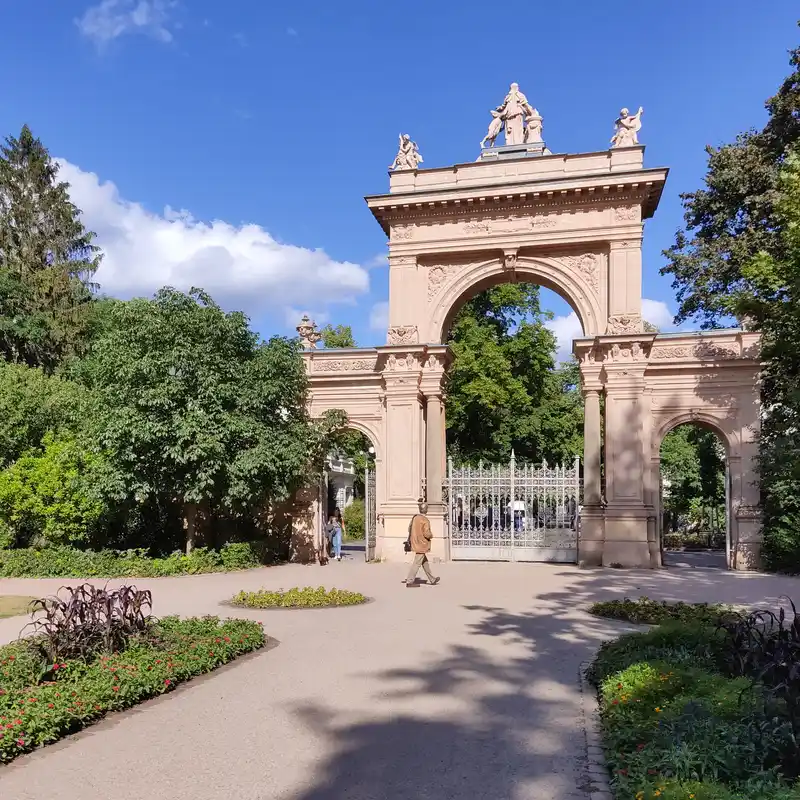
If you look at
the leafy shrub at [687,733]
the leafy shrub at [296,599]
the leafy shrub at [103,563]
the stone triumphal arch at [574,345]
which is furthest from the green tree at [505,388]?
the leafy shrub at [687,733]

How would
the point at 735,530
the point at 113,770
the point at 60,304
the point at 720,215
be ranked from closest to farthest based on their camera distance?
1. the point at 113,770
2. the point at 735,530
3. the point at 720,215
4. the point at 60,304

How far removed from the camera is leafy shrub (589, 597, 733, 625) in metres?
10.7

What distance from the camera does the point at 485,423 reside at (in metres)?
35.6

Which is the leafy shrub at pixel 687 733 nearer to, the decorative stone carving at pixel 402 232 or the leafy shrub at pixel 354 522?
the decorative stone carving at pixel 402 232

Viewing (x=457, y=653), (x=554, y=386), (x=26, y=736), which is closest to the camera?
(x=26, y=736)

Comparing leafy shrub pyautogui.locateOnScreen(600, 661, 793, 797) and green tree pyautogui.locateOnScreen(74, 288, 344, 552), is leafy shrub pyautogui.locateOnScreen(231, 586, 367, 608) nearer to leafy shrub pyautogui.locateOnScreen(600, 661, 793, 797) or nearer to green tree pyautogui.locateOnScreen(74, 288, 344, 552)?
green tree pyautogui.locateOnScreen(74, 288, 344, 552)

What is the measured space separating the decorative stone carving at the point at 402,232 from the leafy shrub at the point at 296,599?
1329 centimetres

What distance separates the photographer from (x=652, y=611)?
11375mm

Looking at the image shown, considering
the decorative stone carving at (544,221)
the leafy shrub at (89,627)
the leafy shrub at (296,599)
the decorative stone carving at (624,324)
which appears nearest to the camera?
the leafy shrub at (89,627)

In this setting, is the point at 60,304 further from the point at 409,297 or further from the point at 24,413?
the point at 409,297

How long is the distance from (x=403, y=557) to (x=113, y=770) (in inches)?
652

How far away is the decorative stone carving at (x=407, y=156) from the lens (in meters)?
23.7

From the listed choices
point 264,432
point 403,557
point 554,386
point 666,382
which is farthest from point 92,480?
point 554,386

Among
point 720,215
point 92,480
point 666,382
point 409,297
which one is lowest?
point 92,480
